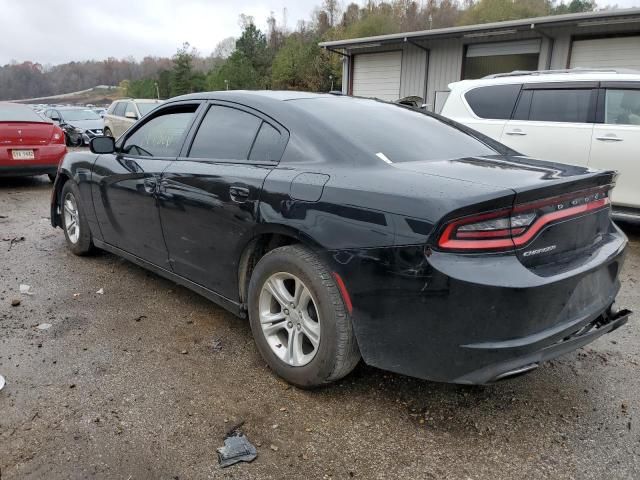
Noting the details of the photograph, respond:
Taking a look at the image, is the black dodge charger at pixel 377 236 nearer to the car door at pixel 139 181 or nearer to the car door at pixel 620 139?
the car door at pixel 139 181

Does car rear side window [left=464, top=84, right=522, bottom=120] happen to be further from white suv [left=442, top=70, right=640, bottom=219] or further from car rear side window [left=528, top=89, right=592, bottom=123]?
car rear side window [left=528, top=89, right=592, bottom=123]

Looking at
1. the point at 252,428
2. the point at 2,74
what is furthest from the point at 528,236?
the point at 2,74

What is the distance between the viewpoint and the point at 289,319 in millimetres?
2697

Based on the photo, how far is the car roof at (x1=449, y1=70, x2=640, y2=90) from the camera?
5.51 meters

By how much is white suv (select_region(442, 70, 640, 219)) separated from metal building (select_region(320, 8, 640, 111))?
22.7 ft

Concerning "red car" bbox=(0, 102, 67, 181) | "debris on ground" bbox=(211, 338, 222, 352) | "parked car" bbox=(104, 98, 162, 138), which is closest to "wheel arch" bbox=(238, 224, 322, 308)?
"debris on ground" bbox=(211, 338, 222, 352)

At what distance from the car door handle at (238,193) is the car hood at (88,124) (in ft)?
57.7

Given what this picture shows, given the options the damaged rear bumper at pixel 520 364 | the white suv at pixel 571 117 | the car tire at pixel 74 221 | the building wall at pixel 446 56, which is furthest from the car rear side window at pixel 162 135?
the building wall at pixel 446 56

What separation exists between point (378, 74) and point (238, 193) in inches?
607

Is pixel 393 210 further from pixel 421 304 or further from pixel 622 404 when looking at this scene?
pixel 622 404

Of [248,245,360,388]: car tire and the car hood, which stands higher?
the car hood

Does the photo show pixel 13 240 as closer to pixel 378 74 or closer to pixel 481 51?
pixel 481 51

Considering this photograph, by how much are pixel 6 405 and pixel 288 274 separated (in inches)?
62.0

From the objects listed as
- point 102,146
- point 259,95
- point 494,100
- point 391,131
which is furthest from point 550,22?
point 102,146
